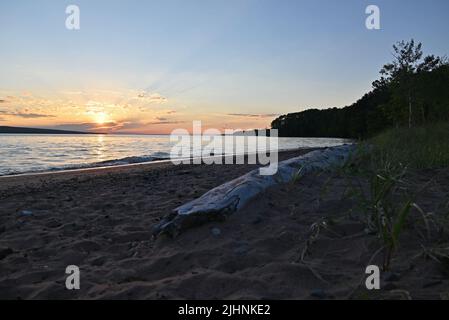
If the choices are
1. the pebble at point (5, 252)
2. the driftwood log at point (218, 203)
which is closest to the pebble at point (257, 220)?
the driftwood log at point (218, 203)

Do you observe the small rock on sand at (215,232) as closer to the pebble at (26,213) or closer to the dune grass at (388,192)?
the dune grass at (388,192)

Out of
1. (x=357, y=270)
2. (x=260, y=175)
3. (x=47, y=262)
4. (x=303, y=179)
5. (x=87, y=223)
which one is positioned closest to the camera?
(x=357, y=270)

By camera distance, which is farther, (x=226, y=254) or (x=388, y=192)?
(x=226, y=254)

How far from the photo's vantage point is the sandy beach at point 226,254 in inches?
86.2

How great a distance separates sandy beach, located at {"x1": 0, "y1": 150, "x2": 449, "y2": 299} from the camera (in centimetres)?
219

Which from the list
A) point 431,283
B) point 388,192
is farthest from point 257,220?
point 431,283

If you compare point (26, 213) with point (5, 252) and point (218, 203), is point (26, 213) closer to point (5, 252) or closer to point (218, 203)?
point (5, 252)

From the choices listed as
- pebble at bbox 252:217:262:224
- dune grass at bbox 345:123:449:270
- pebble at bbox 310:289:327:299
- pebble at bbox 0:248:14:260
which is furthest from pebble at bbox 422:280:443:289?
pebble at bbox 0:248:14:260

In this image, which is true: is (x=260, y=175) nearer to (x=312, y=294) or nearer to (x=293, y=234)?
(x=293, y=234)

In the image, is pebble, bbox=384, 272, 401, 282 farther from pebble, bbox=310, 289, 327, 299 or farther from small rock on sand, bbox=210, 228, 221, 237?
small rock on sand, bbox=210, 228, 221, 237

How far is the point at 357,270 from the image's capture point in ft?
7.55

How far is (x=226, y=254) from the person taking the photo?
280 cm

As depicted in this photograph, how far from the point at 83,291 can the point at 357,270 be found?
1898 millimetres
